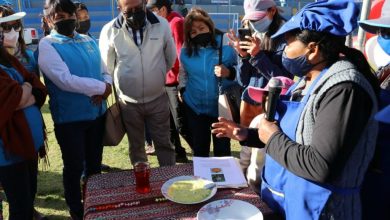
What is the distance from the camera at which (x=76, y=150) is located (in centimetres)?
261

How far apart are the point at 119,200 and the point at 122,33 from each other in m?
1.73

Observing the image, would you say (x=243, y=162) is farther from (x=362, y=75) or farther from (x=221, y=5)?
(x=221, y=5)

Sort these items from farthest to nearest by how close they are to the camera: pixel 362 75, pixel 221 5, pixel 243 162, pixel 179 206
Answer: pixel 221 5 < pixel 243 162 < pixel 179 206 < pixel 362 75

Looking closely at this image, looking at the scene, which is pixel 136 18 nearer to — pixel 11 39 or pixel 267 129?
pixel 11 39

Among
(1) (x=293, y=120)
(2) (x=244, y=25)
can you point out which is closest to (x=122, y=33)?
(2) (x=244, y=25)

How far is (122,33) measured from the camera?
2.93 meters

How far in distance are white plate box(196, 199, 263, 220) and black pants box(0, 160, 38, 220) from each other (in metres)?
1.42

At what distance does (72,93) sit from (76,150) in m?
0.46

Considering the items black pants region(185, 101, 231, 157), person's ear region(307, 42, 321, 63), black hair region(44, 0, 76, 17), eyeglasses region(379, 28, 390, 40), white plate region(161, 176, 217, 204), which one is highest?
black hair region(44, 0, 76, 17)

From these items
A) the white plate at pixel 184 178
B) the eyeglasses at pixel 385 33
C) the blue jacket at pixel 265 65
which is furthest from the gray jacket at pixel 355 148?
the blue jacket at pixel 265 65

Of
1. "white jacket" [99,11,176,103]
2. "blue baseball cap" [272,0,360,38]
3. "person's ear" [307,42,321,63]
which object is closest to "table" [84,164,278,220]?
"person's ear" [307,42,321,63]

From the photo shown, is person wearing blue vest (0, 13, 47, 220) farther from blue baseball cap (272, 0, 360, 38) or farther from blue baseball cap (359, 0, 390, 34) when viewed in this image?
blue baseball cap (359, 0, 390, 34)

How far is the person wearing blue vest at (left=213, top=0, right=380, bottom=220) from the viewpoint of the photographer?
3.89ft

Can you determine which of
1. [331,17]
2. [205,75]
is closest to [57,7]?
[205,75]
